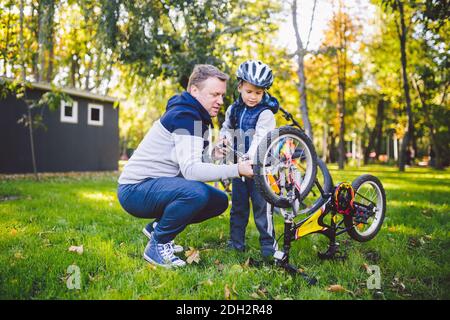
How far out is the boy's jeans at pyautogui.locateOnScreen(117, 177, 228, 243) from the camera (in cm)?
296

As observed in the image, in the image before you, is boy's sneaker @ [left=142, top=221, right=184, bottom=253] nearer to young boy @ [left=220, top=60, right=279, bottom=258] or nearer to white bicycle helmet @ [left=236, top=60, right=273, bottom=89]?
young boy @ [left=220, top=60, right=279, bottom=258]

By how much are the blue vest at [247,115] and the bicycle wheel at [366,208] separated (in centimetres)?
106

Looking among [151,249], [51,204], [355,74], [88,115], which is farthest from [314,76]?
[151,249]

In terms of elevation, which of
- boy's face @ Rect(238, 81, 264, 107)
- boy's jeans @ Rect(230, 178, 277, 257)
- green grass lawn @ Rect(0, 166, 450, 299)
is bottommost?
green grass lawn @ Rect(0, 166, 450, 299)

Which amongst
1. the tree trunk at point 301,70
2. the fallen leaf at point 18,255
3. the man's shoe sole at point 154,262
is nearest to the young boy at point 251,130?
the man's shoe sole at point 154,262

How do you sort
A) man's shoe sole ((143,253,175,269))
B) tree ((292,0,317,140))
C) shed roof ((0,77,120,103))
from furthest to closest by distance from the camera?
tree ((292,0,317,140)) → shed roof ((0,77,120,103)) → man's shoe sole ((143,253,175,269))

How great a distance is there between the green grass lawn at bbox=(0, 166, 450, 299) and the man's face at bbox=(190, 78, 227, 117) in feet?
4.34

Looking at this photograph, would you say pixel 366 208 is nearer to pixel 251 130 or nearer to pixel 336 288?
pixel 336 288

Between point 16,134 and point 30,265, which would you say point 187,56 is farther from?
point 16,134

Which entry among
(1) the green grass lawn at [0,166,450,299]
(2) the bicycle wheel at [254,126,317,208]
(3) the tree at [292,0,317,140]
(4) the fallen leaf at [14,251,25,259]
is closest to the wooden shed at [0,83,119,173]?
(3) the tree at [292,0,317,140]

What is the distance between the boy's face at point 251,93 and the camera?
134 inches

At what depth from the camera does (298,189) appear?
3066 millimetres

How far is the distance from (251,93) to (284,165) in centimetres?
81
